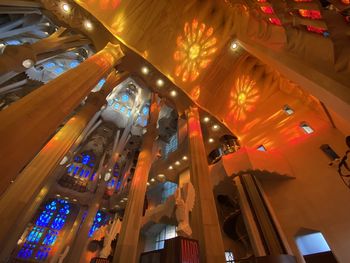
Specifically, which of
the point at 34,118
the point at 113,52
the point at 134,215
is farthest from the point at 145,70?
the point at 134,215

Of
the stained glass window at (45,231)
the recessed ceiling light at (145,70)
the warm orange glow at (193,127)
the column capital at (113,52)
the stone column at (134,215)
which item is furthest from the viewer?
the stained glass window at (45,231)

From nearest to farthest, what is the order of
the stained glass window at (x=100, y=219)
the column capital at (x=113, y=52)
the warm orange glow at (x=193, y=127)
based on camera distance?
1. the column capital at (x=113, y=52)
2. the warm orange glow at (x=193, y=127)
3. the stained glass window at (x=100, y=219)

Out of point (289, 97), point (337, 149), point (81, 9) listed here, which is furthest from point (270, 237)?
point (81, 9)

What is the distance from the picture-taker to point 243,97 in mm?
12250

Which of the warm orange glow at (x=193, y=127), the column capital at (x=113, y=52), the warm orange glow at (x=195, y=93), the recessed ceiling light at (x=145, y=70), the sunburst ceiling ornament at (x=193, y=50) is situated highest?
the sunburst ceiling ornament at (x=193, y=50)

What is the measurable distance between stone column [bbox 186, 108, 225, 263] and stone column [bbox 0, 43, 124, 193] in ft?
16.5

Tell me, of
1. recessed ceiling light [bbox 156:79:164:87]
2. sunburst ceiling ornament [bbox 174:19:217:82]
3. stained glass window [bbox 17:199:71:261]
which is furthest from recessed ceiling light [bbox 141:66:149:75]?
stained glass window [bbox 17:199:71:261]

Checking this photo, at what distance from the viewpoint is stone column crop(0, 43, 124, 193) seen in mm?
2848

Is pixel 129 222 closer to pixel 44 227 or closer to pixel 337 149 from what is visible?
pixel 337 149

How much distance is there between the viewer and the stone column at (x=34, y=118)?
2.85m

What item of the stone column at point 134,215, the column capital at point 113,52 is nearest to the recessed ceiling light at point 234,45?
the column capital at point 113,52

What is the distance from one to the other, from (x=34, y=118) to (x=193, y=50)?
342 inches

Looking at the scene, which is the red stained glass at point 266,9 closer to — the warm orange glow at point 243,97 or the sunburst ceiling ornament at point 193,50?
the sunburst ceiling ornament at point 193,50

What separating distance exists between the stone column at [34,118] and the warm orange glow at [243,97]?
9.50 m
